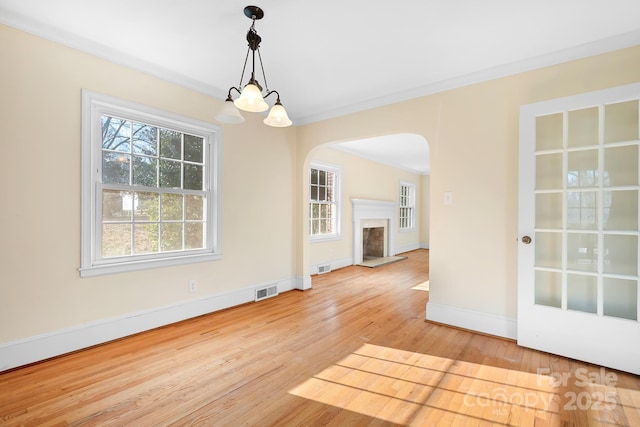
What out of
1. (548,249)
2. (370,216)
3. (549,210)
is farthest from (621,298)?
(370,216)

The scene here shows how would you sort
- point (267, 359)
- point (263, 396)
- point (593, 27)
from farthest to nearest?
point (267, 359) → point (593, 27) → point (263, 396)

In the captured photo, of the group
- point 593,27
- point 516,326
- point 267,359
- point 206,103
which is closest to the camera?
point 593,27

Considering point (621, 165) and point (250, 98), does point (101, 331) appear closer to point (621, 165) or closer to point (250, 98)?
point (250, 98)

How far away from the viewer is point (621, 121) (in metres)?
2.30

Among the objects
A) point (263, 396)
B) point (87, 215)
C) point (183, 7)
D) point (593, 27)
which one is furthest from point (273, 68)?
point (263, 396)

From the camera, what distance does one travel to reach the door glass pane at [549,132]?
2.52m

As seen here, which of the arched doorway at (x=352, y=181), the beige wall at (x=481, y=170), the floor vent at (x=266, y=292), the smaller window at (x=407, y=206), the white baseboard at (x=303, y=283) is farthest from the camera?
the smaller window at (x=407, y=206)

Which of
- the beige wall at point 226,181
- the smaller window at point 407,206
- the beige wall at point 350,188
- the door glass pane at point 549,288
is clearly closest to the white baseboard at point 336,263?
the beige wall at point 350,188

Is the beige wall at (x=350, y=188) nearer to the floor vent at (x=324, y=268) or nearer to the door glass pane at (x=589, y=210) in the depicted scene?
the floor vent at (x=324, y=268)

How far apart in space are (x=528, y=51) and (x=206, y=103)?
318 cm

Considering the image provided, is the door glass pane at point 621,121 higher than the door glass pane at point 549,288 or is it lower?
higher

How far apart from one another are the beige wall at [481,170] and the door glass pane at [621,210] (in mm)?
613

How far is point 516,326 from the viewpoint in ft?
8.95

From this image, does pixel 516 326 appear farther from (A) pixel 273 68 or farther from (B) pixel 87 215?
(B) pixel 87 215
